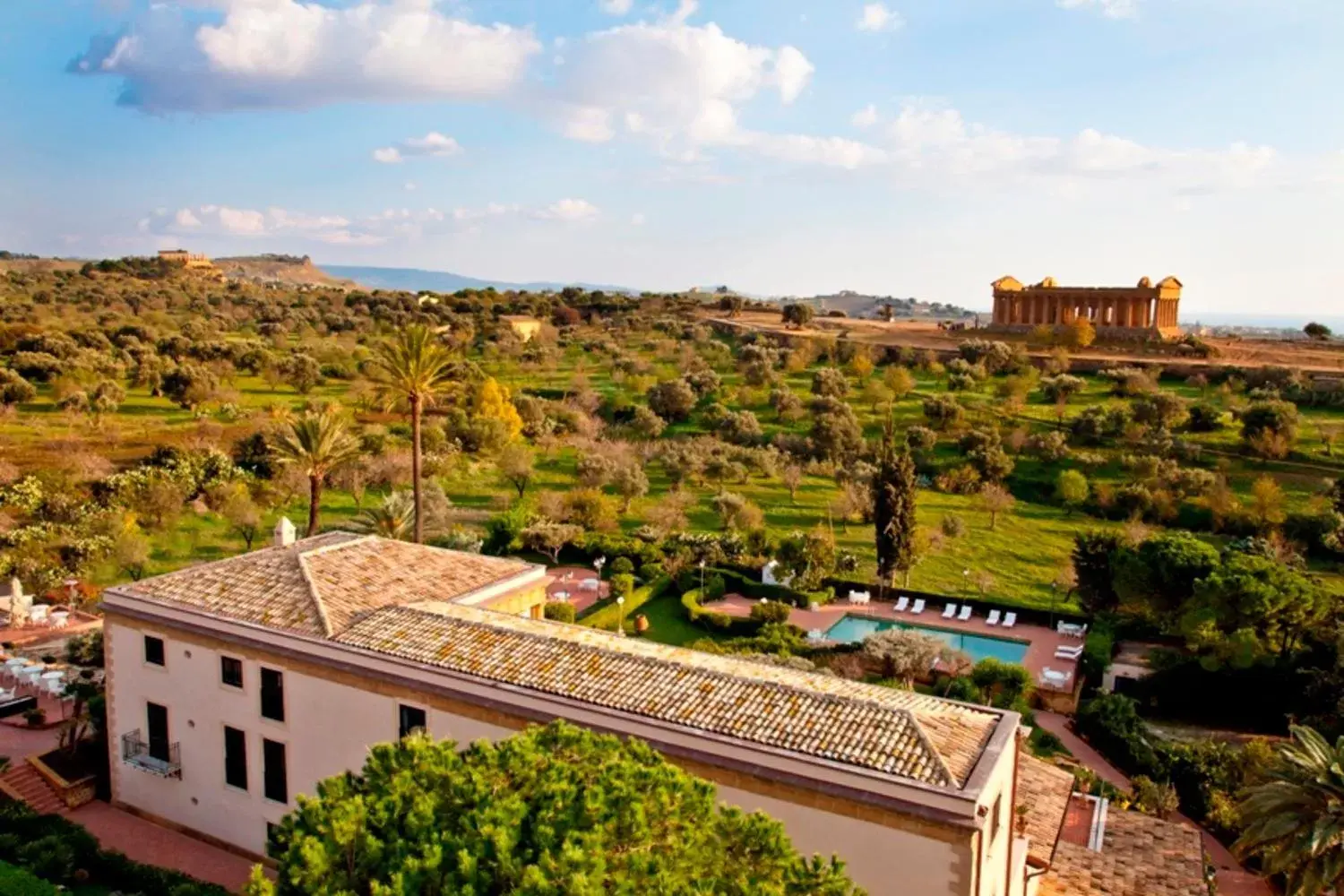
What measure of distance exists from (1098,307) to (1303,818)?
72366 millimetres

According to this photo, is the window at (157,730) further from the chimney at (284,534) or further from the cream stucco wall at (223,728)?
the chimney at (284,534)

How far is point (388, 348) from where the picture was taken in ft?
99.5

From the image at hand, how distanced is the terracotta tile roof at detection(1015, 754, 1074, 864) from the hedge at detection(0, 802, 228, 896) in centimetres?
1259

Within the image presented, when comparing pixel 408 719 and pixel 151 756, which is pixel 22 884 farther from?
pixel 408 719

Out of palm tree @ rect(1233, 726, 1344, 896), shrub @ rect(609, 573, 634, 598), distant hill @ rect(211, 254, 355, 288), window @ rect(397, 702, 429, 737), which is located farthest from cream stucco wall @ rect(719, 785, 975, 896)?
distant hill @ rect(211, 254, 355, 288)

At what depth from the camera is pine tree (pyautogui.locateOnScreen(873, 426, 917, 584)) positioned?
1324 inches

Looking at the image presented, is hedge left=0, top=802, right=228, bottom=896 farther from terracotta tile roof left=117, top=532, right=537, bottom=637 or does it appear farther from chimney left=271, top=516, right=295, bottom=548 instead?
chimney left=271, top=516, right=295, bottom=548

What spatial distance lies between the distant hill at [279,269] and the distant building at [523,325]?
69486 mm

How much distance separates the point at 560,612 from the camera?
94.2 feet

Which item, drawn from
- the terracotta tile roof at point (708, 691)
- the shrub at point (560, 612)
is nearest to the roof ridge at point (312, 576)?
the terracotta tile roof at point (708, 691)

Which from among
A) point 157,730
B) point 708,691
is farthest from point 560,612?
point 708,691

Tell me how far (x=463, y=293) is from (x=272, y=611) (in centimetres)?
10155

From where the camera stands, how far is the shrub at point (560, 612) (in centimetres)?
2866

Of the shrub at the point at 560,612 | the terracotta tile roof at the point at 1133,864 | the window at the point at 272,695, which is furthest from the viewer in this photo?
the shrub at the point at 560,612
